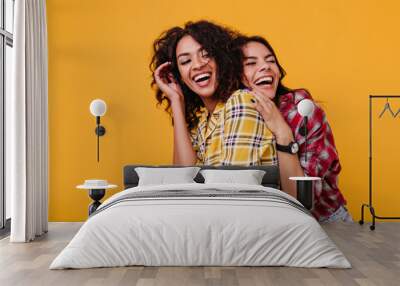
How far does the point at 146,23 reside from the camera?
6.74 m

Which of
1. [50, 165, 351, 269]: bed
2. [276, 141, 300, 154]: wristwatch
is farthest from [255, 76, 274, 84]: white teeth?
[50, 165, 351, 269]: bed

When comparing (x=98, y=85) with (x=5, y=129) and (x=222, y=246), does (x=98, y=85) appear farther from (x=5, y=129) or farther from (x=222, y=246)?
(x=222, y=246)

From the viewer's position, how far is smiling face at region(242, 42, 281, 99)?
653 cm

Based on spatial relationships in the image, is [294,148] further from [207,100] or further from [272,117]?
[207,100]

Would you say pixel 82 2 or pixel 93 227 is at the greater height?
pixel 82 2

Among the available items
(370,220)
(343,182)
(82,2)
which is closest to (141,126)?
(82,2)

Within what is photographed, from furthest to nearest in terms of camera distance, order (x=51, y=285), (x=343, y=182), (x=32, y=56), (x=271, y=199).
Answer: (x=343, y=182) → (x=32, y=56) → (x=271, y=199) → (x=51, y=285)

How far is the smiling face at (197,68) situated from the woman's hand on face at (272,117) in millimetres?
530

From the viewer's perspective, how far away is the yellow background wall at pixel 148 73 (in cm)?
665

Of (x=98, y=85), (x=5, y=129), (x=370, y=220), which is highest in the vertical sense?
(x=98, y=85)

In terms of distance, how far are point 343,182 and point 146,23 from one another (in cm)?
309

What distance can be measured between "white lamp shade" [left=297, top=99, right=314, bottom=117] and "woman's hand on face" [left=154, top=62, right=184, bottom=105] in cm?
141

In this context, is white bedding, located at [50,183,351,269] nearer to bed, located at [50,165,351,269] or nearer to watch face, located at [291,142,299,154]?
bed, located at [50,165,351,269]

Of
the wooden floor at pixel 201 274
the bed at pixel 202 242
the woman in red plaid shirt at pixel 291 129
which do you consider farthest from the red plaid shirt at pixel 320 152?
the bed at pixel 202 242
